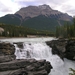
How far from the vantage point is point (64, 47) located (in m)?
68.4

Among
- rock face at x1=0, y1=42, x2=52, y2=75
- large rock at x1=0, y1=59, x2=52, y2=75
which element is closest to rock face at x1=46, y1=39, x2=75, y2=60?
rock face at x1=0, y1=42, x2=52, y2=75

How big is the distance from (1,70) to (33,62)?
8.09m

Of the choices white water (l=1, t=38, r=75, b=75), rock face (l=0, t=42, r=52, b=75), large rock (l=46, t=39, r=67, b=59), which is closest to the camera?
rock face (l=0, t=42, r=52, b=75)

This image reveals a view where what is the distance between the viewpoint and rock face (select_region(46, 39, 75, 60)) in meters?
66.6

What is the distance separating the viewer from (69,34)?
102 meters

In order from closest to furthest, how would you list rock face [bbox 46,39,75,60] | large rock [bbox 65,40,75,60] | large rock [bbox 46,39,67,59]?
large rock [bbox 46,39,67,59] < rock face [bbox 46,39,75,60] < large rock [bbox 65,40,75,60]

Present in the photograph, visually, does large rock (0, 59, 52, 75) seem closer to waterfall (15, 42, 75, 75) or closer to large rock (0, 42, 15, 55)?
waterfall (15, 42, 75, 75)

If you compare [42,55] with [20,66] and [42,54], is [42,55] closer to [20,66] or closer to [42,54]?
[42,54]

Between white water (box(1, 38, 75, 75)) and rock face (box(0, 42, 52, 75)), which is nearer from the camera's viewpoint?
rock face (box(0, 42, 52, 75))

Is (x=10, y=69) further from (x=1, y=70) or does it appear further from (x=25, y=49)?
(x=25, y=49)

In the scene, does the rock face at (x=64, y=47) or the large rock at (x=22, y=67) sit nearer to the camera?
the large rock at (x=22, y=67)

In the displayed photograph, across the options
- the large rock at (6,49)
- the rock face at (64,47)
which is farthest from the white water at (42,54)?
the rock face at (64,47)

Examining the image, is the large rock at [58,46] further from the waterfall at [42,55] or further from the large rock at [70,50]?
the waterfall at [42,55]

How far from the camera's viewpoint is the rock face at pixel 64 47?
66.6 metres
